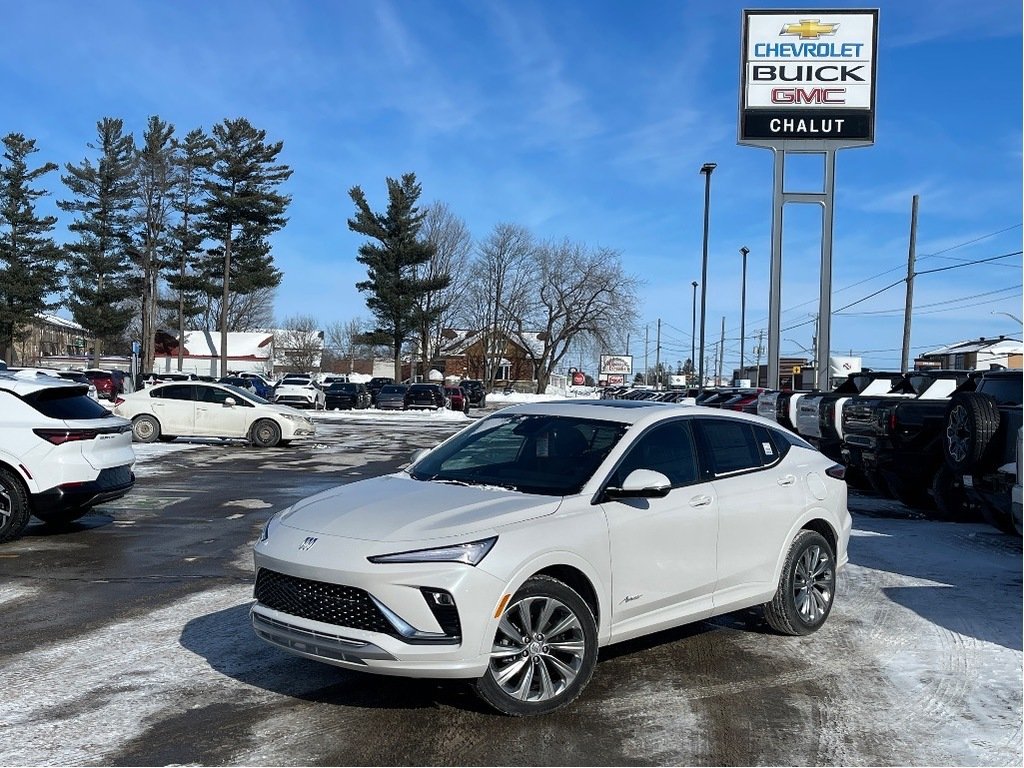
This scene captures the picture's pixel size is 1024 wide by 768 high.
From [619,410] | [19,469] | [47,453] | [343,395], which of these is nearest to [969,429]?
[619,410]

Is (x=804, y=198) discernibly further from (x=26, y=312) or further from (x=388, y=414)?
(x=26, y=312)

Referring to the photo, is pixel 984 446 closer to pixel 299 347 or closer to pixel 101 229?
pixel 101 229

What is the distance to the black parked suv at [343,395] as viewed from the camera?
162ft

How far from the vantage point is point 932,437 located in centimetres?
1325

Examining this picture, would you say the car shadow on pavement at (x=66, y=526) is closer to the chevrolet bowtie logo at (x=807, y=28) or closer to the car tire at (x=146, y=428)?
the car tire at (x=146, y=428)

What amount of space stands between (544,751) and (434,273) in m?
66.7

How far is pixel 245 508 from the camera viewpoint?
41.6 ft

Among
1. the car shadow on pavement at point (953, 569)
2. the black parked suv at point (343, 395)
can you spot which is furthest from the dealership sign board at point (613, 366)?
the car shadow on pavement at point (953, 569)

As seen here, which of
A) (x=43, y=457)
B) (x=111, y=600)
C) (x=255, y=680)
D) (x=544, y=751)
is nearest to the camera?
(x=544, y=751)

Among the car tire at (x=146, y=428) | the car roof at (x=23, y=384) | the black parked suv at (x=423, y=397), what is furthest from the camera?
the black parked suv at (x=423, y=397)

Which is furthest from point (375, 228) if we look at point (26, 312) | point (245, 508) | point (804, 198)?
point (245, 508)

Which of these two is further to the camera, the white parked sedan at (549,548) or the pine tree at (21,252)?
the pine tree at (21,252)

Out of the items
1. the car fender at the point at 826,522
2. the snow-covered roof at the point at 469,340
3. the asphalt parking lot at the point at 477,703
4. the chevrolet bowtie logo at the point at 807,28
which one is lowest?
the asphalt parking lot at the point at 477,703

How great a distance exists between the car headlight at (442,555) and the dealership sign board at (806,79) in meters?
25.1
